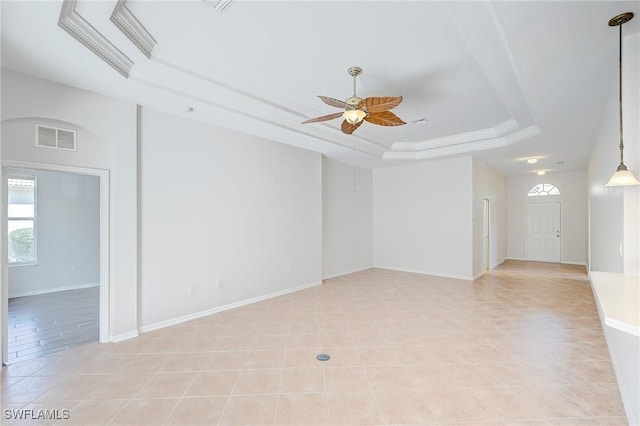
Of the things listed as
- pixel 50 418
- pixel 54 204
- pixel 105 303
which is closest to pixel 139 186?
pixel 105 303

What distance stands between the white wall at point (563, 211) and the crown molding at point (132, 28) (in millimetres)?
10308

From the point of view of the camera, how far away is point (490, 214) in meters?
7.66

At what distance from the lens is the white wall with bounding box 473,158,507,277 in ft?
21.2

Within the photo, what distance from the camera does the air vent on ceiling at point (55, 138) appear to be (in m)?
2.88

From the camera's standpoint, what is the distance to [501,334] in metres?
3.40

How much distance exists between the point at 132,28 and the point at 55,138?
1.59m

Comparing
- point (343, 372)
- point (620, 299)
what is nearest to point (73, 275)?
point (343, 372)

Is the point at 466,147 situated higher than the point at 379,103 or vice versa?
the point at 466,147

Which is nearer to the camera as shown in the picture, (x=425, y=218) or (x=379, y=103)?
(x=379, y=103)

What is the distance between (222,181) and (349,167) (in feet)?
12.0

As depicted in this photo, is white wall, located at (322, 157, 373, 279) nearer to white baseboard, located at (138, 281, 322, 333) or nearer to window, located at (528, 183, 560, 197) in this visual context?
white baseboard, located at (138, 281, 322, 333)

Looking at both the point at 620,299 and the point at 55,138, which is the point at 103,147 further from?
the point at 620,299

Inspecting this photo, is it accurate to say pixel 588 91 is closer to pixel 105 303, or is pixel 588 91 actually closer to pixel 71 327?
pixel 105 303

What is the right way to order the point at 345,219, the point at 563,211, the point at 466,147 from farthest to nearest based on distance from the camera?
the point at 563,211 → the point at 345,219 → the point at 466,147
